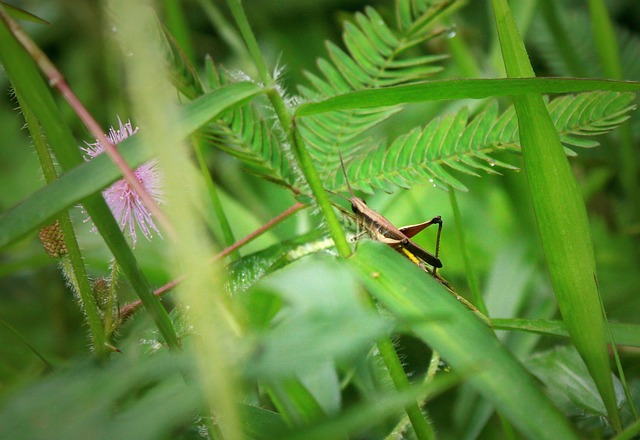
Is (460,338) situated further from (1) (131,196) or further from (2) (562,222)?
(1) (131,196)

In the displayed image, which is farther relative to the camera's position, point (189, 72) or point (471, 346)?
point (189, 72)

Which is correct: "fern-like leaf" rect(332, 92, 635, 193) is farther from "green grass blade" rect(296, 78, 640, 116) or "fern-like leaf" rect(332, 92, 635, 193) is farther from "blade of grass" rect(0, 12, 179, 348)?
"blade of grass" rect(0, 12, 179, 348)

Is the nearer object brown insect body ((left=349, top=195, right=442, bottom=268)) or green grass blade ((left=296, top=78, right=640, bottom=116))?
green grass blade ((left=296, top=78, right=640, bottom=116))

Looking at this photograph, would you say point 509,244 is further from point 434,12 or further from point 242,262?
point 242,262

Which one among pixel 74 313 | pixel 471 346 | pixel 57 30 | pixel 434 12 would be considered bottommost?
pixel 471 346

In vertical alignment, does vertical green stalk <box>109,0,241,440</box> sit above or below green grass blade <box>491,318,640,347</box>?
above

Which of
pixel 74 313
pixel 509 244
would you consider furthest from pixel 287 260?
pixel 74 313

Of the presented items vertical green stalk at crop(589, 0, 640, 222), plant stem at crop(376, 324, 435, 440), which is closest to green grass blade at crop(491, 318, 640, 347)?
plant stem at crop(376, 324, 435, 440)
